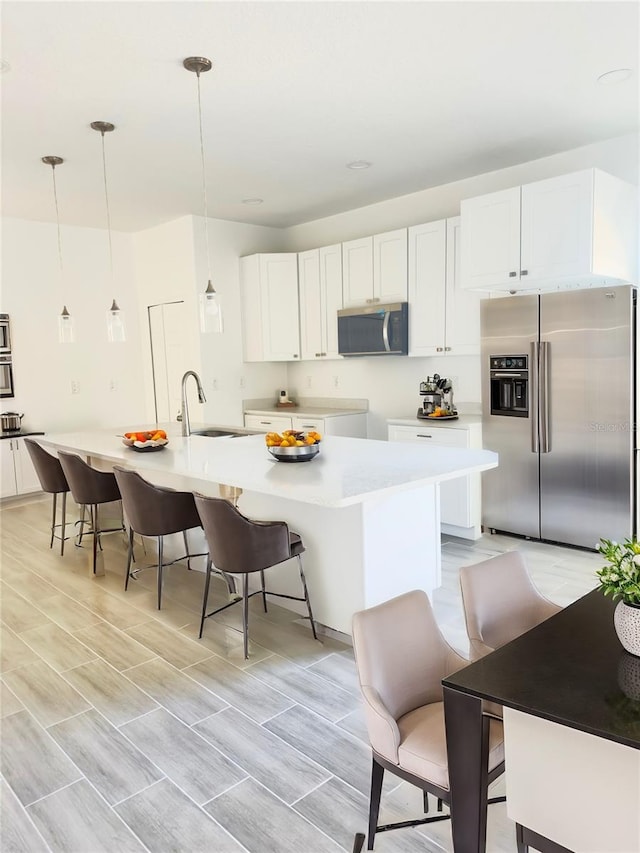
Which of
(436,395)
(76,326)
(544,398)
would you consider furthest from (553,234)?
(76,326)

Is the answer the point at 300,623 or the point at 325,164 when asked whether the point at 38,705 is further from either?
the point at 325,164

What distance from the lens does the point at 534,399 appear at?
450 centimetres

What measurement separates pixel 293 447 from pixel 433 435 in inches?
75.6

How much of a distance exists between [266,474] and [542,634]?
169 cm

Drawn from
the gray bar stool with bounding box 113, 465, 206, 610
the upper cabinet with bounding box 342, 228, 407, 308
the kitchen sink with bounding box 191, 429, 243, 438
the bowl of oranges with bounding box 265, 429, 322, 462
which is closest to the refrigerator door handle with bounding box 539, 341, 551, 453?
the upper cabinet with bounding box 342, 228, 407, 308

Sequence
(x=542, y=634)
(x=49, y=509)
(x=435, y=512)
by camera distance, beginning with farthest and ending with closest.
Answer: (x=49, y=509)
(x=435, y=512)
(x=542, y=634)

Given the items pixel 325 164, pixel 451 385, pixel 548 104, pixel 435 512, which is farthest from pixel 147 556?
pixel 548 104

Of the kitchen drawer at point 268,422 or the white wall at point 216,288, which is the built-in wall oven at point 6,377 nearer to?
the white wall at point 216,288

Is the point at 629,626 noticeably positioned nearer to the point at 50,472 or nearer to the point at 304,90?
the point at 304,90

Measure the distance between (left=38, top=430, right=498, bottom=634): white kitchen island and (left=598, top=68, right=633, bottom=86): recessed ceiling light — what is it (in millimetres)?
2108

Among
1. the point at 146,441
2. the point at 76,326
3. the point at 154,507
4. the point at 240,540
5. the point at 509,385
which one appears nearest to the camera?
the point at 240,540

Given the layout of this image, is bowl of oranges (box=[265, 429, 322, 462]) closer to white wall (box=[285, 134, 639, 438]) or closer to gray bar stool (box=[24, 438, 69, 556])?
gray bar stool (box=[24, 438, 69, 556])

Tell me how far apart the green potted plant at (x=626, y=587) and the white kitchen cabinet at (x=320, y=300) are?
482cm

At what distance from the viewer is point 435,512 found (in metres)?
3.32
